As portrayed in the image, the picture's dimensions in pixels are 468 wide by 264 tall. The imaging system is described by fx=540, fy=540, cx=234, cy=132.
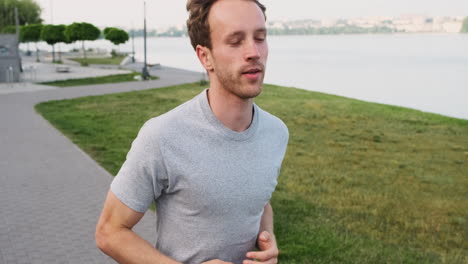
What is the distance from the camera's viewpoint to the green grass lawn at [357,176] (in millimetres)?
5797

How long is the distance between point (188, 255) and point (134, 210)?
0.23 meters

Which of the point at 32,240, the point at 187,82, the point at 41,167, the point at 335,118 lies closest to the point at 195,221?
the point at 32,240

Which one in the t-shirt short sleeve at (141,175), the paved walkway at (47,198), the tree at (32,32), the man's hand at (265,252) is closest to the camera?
the t-shirt short sleeve at (141,175)

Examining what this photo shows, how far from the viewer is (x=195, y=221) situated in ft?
5.41

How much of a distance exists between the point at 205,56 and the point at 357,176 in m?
7.34

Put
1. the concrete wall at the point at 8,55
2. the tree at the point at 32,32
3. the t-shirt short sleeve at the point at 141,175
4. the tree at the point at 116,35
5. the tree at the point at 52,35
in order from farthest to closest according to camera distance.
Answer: the tree at the point at 116,35, the tree at the point at 32,32, the tree at the point at 52,35, the concrete wall at the point at 8,55, the t-shirt short sleeve at the point at 141,175

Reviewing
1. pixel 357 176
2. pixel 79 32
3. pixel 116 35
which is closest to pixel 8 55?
pixel 79 32

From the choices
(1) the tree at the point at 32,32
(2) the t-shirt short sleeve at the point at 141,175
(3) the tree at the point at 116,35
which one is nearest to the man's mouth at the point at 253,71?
(2) the t-shirt short sleeve at the point at 141,175

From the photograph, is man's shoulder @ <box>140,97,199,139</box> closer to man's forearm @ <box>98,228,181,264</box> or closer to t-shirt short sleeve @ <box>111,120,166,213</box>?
t-shirt short sleeve @ <box>111,120,166,213</box>

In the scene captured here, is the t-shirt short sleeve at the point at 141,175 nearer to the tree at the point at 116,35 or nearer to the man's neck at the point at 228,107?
the man's neck at the point at 228,107

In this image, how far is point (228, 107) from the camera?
173cm

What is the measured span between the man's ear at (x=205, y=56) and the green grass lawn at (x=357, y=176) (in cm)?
399

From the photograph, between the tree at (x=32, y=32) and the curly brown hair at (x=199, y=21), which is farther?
the tree at (x=32, y=32)

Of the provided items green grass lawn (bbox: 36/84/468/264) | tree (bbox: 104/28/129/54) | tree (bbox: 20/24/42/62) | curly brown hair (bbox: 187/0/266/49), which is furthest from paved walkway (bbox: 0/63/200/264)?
tree (bbox: 104/28/129/54)
